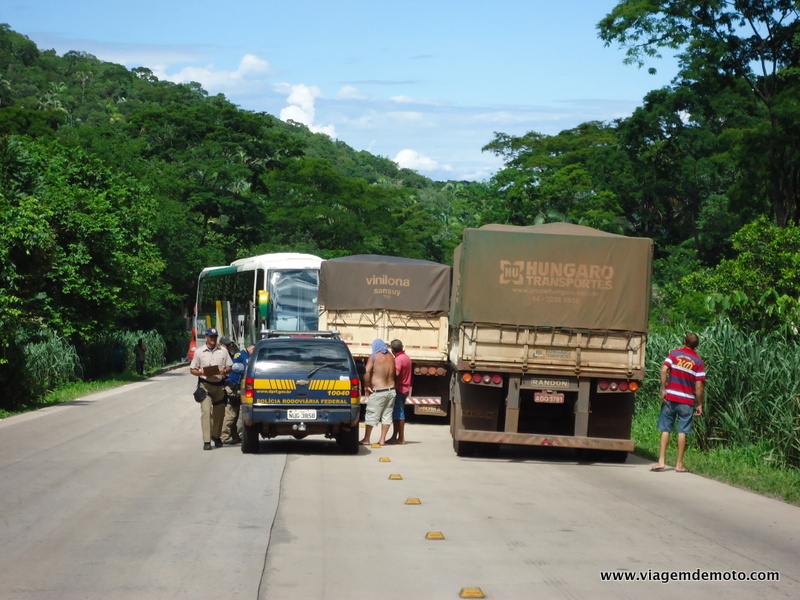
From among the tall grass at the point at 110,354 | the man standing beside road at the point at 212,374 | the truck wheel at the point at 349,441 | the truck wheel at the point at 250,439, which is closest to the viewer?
the truck wheel at the point at 250,439

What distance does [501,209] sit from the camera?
61688 mm

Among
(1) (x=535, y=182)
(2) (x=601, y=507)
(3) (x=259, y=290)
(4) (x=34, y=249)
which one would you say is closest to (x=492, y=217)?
(1) (x=535, y=182)

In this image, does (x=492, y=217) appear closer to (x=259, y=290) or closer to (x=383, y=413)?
(x=259, y=290)

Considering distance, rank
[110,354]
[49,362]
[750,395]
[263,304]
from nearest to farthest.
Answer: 1. [750,395]
2. [263,304]
3. [49,362]
4. [110,354]

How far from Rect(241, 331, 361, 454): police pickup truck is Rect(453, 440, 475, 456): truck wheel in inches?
62.7

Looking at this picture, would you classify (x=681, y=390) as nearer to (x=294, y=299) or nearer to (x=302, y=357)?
(x=302, y=357)

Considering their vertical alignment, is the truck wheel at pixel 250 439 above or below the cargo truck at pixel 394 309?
below

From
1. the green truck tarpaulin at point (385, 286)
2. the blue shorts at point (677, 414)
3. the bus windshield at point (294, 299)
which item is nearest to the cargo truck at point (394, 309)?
the green truck tarpaulin at point (385, 286)

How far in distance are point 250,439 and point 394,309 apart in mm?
7691

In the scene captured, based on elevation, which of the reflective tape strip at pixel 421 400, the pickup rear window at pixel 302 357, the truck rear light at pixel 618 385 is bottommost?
the reflective tape strip at pixel 421 400

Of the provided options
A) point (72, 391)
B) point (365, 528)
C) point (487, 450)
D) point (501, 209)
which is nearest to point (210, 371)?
point (487, 450)

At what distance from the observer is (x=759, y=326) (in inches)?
842

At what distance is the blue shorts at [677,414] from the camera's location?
1500cm

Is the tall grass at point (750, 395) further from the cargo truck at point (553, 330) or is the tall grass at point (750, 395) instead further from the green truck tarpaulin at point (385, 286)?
the green truck tarpaulin at point (385, 286)
